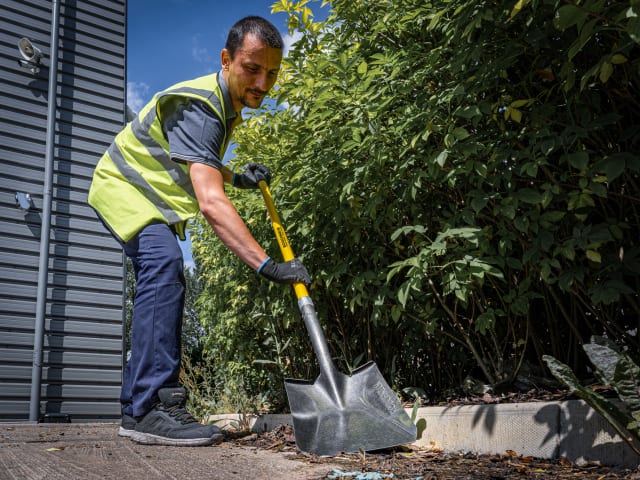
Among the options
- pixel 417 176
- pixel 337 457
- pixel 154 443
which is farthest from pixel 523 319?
pixel 154 443

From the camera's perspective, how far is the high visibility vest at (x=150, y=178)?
2699 mm

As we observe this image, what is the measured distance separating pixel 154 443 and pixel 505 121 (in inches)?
83.8

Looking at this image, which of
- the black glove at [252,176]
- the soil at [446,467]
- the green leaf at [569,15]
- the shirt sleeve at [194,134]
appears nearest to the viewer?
the green leaf at [569,15]

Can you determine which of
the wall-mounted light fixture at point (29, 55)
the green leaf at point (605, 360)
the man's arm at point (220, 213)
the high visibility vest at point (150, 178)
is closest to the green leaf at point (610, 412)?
the green leaf at point (605, 360)

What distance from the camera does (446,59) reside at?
245 cm

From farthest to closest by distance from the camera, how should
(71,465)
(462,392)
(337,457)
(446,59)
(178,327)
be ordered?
1. (462,392)
2. (178,327)
3. (446,59)
4. (337,457)
5. (71,465)

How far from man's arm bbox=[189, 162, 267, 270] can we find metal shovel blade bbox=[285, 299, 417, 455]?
1.54 ft

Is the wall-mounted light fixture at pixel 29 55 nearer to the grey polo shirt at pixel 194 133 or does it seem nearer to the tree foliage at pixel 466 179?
the tree foliage at pixel 466 179

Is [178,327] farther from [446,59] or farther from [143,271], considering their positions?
[446,59]

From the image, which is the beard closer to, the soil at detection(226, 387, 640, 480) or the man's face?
the man's face

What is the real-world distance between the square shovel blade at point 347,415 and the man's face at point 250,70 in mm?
1469

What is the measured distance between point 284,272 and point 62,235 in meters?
3.54

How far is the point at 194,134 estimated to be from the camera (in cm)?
255

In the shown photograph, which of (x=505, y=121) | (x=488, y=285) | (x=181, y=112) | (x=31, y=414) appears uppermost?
(x=181, y=112)
